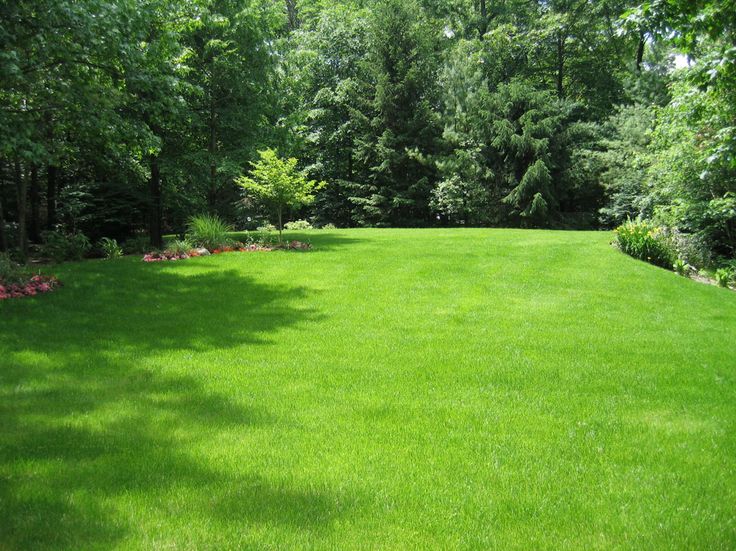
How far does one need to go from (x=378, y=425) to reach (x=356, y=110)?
26456 millimetres

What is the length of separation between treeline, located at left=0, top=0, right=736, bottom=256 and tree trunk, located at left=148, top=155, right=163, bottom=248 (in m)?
0.05

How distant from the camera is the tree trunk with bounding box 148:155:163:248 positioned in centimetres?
1591

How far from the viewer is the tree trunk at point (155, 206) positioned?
1591 centimetres

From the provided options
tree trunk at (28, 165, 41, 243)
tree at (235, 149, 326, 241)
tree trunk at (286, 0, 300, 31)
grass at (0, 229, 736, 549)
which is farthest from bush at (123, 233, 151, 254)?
tree trunk at (286, 0, 300, 31)

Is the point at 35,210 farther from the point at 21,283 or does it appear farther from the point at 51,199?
the point at 21,283

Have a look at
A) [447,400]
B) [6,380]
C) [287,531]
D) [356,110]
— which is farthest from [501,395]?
[356,110]

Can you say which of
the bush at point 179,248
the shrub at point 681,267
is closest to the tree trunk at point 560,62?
the shrub at point 681,267

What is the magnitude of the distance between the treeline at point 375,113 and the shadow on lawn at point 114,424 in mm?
3028

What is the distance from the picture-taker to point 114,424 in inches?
173

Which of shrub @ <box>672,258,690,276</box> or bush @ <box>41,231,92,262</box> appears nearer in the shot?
bush @ <box>41,231,92,262</box>

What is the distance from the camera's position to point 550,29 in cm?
2745

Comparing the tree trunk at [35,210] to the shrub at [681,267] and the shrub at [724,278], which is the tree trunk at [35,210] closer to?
the shrub at [681,267]

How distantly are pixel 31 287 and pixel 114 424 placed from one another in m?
6.00

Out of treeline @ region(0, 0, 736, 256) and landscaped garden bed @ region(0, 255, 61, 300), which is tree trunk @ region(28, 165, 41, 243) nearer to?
treeline @ region(0, 0, 736, 256)
